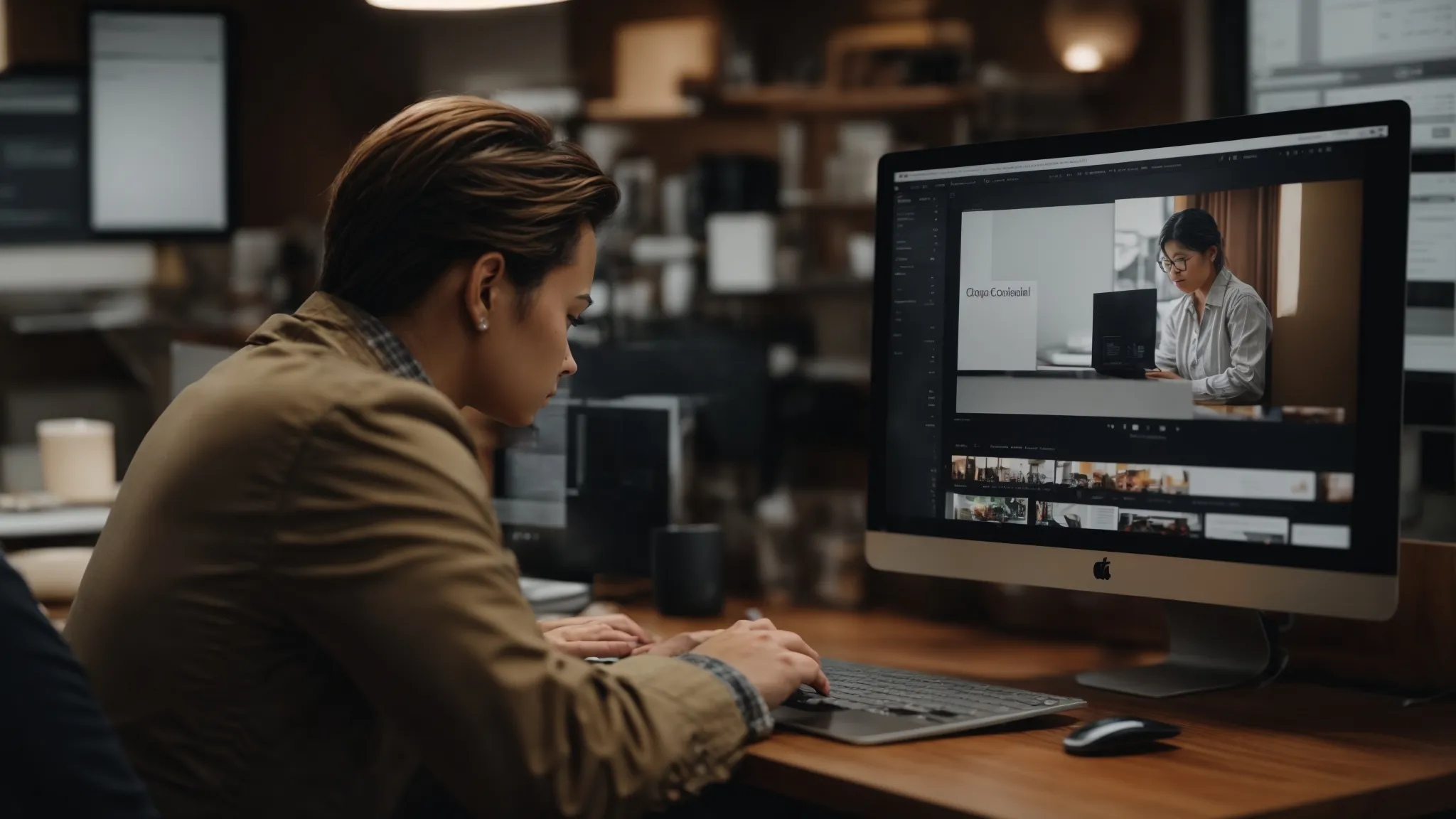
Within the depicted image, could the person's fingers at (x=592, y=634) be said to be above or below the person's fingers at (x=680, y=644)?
below

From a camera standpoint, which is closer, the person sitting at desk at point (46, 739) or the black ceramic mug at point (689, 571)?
the person sitting at desk at point (46, 739)

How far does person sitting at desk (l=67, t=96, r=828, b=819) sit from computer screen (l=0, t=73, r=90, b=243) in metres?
3.84

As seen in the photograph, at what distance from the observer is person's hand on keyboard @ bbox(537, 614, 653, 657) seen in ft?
4.83

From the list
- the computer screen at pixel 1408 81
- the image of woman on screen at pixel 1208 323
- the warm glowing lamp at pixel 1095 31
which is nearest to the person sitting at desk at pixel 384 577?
the image of woman on screen at pixel 1208 323

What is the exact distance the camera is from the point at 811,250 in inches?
250

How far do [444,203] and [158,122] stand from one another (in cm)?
389

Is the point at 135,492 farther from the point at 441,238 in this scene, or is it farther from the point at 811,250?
the point at 811,250

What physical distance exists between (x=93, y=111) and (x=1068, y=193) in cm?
399

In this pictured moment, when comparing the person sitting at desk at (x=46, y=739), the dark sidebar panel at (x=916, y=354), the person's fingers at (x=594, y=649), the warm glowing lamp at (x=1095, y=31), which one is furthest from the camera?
the warm glowing lamp at (x=1095, y=31)

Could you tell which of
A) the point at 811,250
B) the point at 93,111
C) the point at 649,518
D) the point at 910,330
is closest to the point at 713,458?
the point at 649,518

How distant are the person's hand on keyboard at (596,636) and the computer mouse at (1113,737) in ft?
1.48

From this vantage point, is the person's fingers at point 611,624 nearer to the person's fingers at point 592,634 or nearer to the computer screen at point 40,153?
the person's fingers at point 592,634

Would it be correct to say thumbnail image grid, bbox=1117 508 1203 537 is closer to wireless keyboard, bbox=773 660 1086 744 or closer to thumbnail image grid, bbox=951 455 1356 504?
thumbnail image grid, bbox=951 455 1356 504

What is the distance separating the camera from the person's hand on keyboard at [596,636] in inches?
57.9
